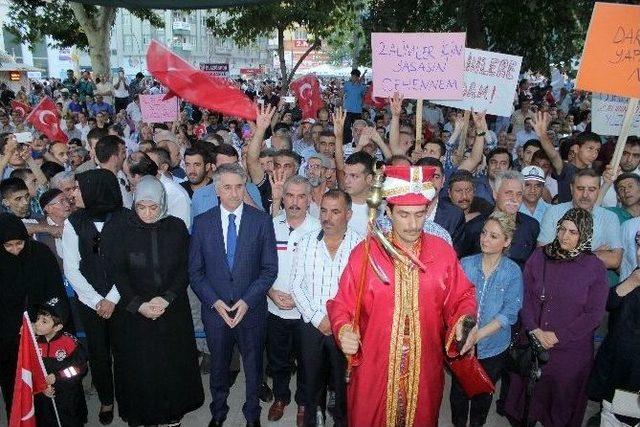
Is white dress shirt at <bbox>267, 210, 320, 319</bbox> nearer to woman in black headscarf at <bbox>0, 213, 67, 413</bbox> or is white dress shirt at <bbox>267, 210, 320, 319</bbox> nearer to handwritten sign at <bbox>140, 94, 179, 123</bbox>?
woman in black headscarf at <bbox>0, 213, 67, 413</bbox>

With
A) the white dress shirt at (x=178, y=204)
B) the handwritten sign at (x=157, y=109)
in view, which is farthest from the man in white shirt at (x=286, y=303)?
the handwritten sign at (x=157, y=109)

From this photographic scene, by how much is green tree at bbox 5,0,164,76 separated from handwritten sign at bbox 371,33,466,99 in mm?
11070

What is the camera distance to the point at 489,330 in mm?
3963

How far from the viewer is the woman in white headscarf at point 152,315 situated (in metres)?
4.01

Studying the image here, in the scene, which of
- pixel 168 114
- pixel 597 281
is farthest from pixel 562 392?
pixel 168 114

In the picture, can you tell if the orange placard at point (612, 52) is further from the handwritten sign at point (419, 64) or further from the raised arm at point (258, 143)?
the raised arm at point (258, 143)

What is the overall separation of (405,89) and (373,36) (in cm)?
70

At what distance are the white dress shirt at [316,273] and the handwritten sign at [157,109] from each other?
5595 mm

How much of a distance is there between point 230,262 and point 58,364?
→ 1.37 meters

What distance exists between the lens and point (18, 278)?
13.5ft

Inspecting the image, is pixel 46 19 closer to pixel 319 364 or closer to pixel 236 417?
pixel 236 417

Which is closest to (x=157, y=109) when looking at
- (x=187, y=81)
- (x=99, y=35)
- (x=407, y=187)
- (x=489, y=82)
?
(x=187, y=81)

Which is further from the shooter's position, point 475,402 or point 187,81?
point 187,81

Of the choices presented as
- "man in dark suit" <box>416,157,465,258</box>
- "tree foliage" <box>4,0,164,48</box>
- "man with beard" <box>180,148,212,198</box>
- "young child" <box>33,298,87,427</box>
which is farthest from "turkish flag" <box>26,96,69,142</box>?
"tree foliage" <box>4,0,164,48</box>
